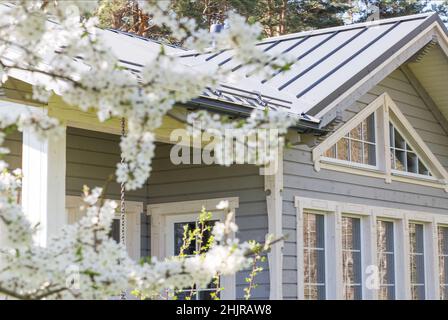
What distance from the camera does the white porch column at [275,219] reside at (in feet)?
28.7

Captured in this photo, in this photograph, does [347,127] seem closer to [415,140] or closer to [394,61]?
[394,61]

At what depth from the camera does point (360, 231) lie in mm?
10352

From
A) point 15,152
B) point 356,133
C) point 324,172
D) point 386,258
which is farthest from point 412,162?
point 15,152

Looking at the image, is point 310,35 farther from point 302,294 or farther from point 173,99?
point 173,99

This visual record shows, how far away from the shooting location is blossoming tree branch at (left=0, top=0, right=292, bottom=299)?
122 inches

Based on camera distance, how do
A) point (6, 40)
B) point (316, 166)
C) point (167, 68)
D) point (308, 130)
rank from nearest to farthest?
point (167, 68)
point (6, 40)
point (308, 130)
point (316, 166)

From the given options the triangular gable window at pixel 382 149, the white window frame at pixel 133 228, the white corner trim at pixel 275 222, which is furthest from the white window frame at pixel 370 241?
the white window frame at pixel 133 228

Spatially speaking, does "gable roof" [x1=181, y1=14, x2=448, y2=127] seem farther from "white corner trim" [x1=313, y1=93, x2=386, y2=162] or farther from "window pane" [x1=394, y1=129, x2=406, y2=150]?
"window pane" [x1=394, y1=129, x2=406, y2=150]

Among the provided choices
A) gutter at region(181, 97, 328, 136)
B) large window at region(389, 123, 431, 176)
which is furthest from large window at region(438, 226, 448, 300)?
gutter at region(181, 97, 328, 136)

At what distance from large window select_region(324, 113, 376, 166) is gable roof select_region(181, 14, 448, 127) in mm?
839

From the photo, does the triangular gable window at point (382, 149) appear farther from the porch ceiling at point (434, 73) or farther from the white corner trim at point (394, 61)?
the porch ceiling at point (434, 73)

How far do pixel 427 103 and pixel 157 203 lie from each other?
444 centimetres

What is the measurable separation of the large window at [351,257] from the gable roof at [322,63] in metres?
1.71
